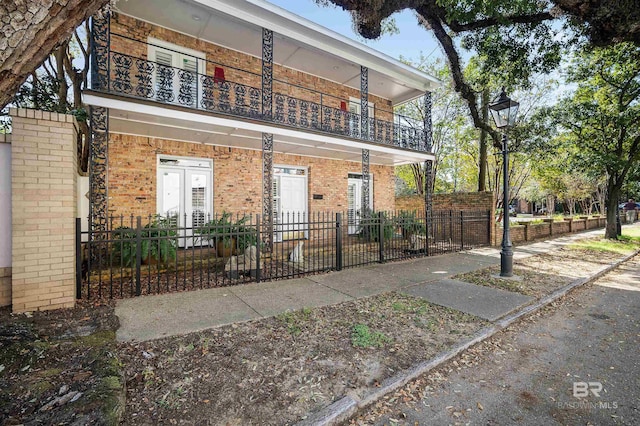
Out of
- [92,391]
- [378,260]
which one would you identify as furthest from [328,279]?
[92,391]

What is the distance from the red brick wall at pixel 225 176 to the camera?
8078mm

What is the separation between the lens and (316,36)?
8.87 m

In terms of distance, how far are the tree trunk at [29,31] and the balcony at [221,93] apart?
5286mm

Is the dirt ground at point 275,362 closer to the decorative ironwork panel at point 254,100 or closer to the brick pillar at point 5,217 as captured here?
the brick pillar at point 5,217

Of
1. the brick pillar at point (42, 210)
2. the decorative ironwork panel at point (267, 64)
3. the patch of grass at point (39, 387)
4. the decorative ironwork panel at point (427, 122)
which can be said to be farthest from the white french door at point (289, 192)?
the patch of grass at point (39, 387)

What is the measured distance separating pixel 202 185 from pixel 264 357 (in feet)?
24.9

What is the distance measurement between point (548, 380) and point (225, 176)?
9259 millimetres

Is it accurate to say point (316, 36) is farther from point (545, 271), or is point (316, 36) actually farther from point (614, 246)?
point (614, 246)

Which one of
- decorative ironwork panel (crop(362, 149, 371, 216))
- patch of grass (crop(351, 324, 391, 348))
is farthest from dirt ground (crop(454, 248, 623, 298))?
decorative ironwork panel (crop(362, 149, 371, 216))

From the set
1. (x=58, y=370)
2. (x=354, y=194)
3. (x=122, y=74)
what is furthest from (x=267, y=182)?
(x=354, y=194)

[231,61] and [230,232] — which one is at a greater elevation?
[231,61]

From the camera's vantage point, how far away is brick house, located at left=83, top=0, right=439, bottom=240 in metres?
6.89

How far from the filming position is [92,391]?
2246mm

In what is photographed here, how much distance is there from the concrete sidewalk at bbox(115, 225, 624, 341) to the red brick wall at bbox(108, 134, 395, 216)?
4572 millimetres
